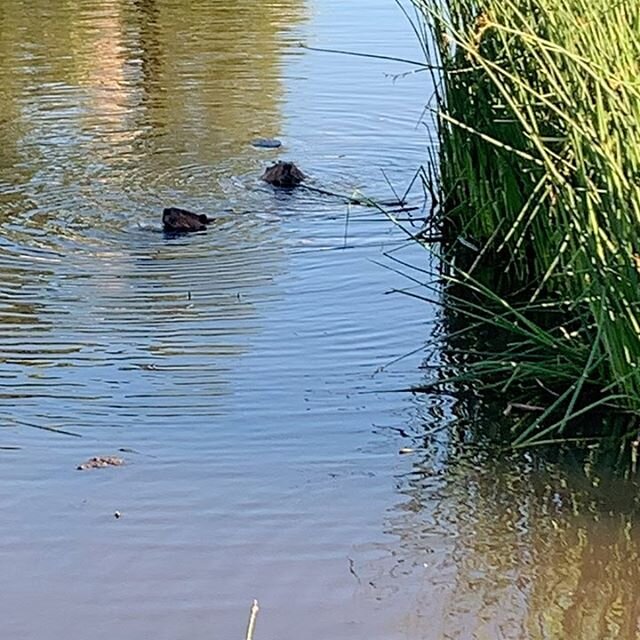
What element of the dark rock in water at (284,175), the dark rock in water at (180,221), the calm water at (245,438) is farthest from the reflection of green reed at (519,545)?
the dark rock in water at (284,175)

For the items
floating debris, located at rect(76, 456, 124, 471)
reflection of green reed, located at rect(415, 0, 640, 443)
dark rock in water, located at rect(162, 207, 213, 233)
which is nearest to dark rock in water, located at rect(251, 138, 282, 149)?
dark rock in water, located at rect(162, 207, 213, 233)

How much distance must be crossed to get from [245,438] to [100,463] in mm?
502

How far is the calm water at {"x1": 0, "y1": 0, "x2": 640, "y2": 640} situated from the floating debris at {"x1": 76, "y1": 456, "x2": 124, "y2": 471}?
1.6 inches

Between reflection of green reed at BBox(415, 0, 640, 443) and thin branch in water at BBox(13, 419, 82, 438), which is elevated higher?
reflection of green reed at BBox(415, 0, 640, 443)

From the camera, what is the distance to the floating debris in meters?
4.31

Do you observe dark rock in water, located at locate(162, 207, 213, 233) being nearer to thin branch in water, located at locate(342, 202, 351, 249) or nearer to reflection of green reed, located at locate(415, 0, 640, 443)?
thin branch in water, located at locate(342, 202, 351, 249)

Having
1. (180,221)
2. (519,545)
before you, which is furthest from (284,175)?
(519,545)

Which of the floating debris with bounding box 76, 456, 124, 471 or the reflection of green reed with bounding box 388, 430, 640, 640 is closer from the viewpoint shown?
the reflection of green reed with bounding box 388, 430, 640, 640

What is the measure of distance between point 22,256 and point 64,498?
9.85ft

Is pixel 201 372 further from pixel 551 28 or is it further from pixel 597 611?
pixel 597 611

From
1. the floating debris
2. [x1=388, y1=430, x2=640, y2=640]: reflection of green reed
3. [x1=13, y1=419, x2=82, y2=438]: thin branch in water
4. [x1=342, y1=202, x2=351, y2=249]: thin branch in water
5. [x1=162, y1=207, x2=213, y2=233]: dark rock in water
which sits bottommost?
[x1=342, y1=202, x2=351, y2=249]: thin branch in water

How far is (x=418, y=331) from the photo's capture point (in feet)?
18.9

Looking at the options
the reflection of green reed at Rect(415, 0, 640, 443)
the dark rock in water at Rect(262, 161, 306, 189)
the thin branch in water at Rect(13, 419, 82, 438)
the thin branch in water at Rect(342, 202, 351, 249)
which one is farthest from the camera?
the dark rock in water at Rect(262, 161, 306, 189)

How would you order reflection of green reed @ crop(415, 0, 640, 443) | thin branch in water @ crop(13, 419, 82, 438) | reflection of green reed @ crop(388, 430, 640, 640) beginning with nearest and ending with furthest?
reflection of green reed @ crop(388, 430, 640, 640), reflection of green reed @ crop(415, 0, 640, 443), thin branch in water @ crop(13, 419, 82, 438)
